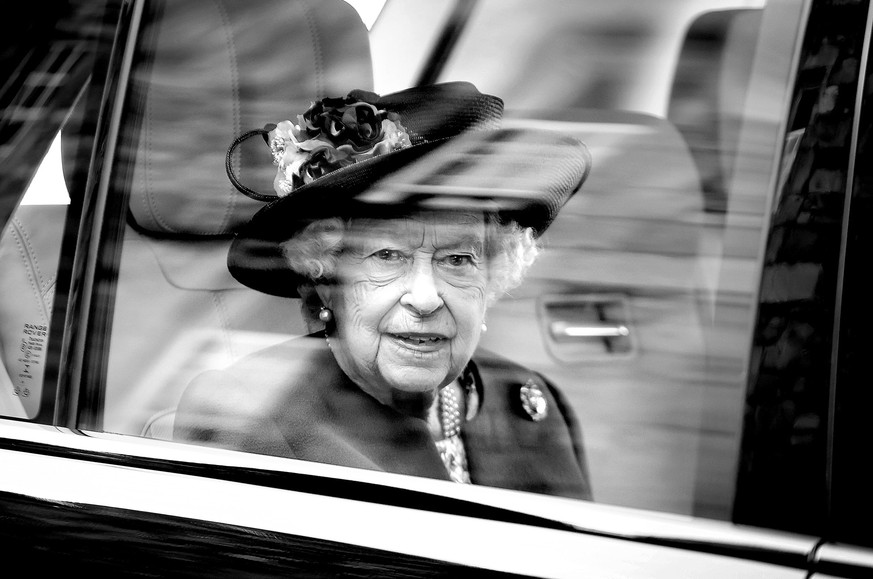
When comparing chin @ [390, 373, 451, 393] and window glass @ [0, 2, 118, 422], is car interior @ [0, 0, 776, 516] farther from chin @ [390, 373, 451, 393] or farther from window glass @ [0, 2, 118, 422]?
chin @ [390, 373, 451, 393]

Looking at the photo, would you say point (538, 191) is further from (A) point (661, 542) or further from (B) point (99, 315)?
(B) point (99, 315)

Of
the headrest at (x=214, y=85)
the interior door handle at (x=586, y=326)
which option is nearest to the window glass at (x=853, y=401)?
the interior door handle at (x=586, y=326)

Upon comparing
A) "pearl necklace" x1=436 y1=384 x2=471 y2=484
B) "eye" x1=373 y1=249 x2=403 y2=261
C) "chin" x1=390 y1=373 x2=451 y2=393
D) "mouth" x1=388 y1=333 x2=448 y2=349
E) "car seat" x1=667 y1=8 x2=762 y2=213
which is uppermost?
"car seat" x1=667 y1=8 x2=762 y2=213

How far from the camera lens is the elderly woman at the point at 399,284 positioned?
1310 millimetres

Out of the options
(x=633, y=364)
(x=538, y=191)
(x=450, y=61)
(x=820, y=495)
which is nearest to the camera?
(x=820, y=495)

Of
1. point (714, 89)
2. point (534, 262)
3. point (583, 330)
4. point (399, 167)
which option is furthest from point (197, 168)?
point (714, 89)

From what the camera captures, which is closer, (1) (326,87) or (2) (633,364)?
(2) (633,364)

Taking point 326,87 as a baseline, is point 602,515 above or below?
below

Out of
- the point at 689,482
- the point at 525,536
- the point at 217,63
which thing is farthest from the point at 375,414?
the point at 217,63

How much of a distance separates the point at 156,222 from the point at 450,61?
54 cm

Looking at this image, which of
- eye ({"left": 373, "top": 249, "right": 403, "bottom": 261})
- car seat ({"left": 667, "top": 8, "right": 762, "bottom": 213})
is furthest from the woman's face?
car seat ({"left": 667, "top": 8, "right": 762, "bottom": 213})

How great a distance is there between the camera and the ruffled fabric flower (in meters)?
1.46

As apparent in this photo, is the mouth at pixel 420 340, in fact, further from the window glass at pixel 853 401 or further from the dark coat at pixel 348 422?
the window glass at pixel 853 401

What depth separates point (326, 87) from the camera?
1526 millimetres
